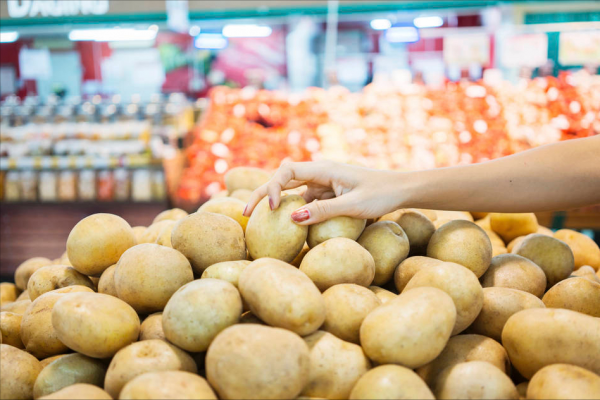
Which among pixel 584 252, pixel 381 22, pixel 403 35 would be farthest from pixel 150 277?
pixel 403 35

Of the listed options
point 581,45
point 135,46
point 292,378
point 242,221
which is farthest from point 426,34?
point 292,378

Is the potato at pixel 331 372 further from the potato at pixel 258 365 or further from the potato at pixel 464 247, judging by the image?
the potato at pixel 464 247

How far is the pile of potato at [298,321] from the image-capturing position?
42.2 inches

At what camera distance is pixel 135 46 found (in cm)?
966

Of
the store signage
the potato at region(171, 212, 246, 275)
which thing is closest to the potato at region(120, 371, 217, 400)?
the potato at region(171, 212, 246, 275)

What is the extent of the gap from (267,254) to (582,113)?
4.42m

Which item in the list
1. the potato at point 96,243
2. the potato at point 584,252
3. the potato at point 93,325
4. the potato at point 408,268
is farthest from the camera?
the potato at point 584,252

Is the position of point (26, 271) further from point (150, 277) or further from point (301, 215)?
point (301, 215)

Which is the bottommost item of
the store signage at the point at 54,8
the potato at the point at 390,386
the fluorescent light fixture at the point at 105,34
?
the potato at the point at 390,386

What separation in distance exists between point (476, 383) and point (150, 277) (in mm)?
871

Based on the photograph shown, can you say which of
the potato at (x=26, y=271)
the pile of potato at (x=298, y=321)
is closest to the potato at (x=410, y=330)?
the pile of potato at (x=298, y=321)

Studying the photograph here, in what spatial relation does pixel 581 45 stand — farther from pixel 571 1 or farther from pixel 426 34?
pixel 426 34

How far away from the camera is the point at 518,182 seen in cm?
160

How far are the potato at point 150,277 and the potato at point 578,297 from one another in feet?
3.66
